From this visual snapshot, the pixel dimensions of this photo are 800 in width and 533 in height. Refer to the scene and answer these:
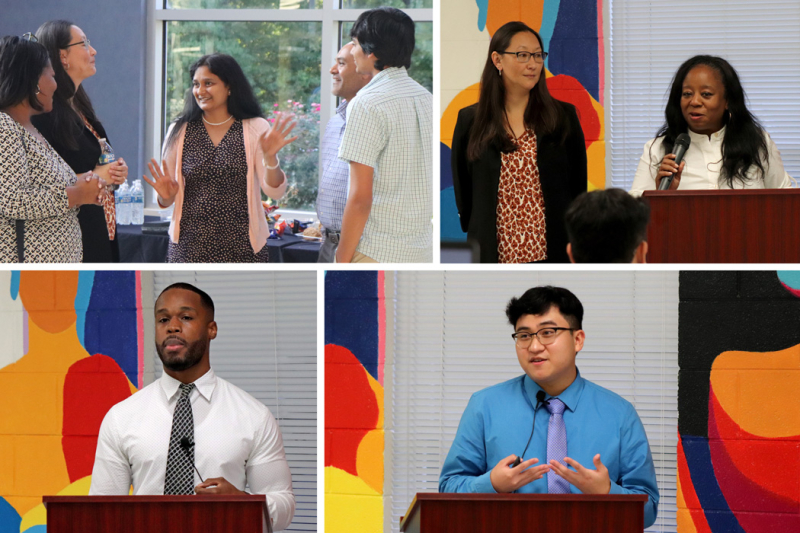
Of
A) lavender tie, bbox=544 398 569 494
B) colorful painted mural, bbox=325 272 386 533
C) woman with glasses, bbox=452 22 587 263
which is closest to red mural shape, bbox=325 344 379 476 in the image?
colorful painted mural, bbox=325 272 386 533

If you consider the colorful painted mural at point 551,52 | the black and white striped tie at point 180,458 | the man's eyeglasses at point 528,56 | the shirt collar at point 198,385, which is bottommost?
the black and white striped tie at point 180,458

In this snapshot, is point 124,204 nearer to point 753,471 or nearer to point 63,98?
point 63,98

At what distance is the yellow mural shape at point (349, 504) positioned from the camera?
3.18 metres

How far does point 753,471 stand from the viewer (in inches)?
118

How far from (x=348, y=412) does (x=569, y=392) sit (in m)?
1.22

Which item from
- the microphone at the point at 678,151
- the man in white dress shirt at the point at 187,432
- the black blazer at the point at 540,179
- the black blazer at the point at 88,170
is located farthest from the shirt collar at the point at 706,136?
the black blazer at the point at 88,170

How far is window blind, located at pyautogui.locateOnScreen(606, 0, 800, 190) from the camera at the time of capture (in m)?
3.77

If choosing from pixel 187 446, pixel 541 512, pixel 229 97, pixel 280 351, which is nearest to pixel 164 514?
pixel 187 446

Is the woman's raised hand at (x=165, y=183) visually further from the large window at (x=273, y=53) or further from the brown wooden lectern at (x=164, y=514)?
the brown wooden lectern at (x=164, y=514)

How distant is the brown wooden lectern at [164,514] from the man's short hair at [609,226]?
968 mm

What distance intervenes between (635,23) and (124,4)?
2461mm

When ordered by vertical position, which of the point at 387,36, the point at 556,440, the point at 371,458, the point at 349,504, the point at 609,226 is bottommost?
the point at 349,504

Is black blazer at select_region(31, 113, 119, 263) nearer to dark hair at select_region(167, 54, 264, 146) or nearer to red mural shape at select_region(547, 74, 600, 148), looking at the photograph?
dark hair at select_region(167, 54, 264, 146)

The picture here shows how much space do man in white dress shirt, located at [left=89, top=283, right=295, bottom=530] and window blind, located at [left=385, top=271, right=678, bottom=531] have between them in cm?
77
